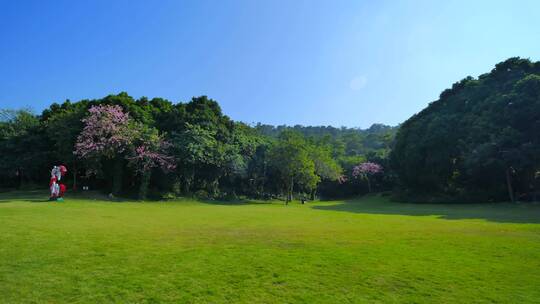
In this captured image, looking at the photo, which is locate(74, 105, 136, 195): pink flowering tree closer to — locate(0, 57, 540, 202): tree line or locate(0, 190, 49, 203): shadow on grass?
locate(0, 57, 540, 202): tree line

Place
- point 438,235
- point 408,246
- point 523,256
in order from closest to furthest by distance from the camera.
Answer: point 523,256
point 408,246
point 438,235

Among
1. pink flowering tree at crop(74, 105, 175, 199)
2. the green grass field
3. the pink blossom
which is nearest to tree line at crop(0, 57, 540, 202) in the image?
pink flowering tree at crop(74, 105, 175, 199)

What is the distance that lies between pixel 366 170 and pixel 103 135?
42802 millimetres

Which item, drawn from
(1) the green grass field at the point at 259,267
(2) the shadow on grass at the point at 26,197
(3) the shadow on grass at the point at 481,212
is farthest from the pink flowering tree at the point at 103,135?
(1) the green grass field at the point at 259,267

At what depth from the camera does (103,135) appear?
34156mm

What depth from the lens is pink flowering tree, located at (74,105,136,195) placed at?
33.6 meters

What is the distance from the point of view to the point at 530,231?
13359 mm

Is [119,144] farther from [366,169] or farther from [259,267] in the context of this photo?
[366,169]

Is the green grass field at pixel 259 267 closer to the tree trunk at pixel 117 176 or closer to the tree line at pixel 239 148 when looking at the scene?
the tree line at pixel 239 148

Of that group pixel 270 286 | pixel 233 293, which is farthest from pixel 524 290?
pixel 233 293

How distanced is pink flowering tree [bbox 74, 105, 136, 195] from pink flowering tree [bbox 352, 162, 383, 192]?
38.6 m

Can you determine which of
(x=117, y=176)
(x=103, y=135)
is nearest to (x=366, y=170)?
(x=117, y=176)

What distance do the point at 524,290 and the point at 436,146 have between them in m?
35.8

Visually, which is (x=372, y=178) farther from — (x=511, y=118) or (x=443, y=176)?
(x=511, y=118)
